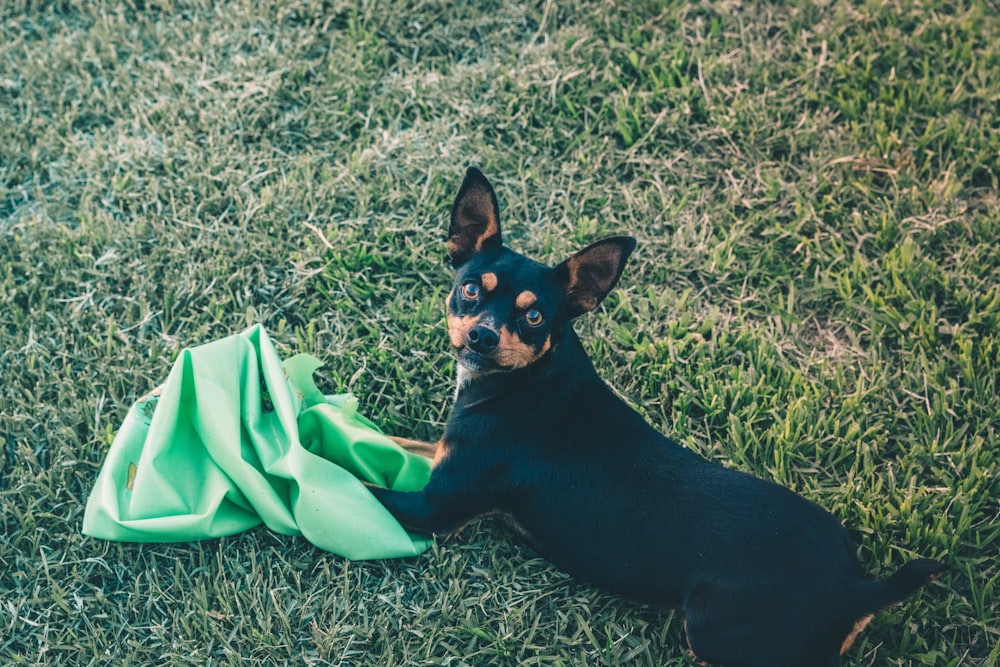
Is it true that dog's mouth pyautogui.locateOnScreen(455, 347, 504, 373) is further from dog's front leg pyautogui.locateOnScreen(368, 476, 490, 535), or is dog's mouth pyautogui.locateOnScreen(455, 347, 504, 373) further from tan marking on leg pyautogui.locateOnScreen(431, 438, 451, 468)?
dog's front leg pyautogui.locateOnScreen(368, 476, 490, 535)

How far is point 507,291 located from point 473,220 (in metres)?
0.30

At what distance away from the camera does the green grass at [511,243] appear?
309cm

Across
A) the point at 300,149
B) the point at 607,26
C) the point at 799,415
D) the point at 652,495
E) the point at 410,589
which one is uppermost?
the point at 607,26

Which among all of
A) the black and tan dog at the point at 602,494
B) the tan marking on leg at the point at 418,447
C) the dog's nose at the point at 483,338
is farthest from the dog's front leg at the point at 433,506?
the dog's nose at the point at 483,338

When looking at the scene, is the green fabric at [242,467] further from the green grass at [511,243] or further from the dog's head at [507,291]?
the dog's head at [507,291]

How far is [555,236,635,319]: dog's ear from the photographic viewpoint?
9.48 feet

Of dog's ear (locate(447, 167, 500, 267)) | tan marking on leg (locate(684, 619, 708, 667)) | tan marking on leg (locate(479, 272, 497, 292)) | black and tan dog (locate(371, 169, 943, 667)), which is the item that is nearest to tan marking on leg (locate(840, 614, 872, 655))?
black and tan dog (locate(371, 169, 943, 667))

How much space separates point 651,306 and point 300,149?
6.11 ft

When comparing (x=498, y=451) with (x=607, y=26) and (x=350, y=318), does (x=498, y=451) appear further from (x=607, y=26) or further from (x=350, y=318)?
(x=607, y=26)

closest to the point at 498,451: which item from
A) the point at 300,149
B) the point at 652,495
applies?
the point at 652,495

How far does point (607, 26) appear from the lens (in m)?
4.94

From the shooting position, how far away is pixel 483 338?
2.88 m

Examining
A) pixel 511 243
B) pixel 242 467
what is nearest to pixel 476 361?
pixel 242 467

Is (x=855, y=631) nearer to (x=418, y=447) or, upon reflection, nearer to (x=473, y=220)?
(x=418, y=447)
